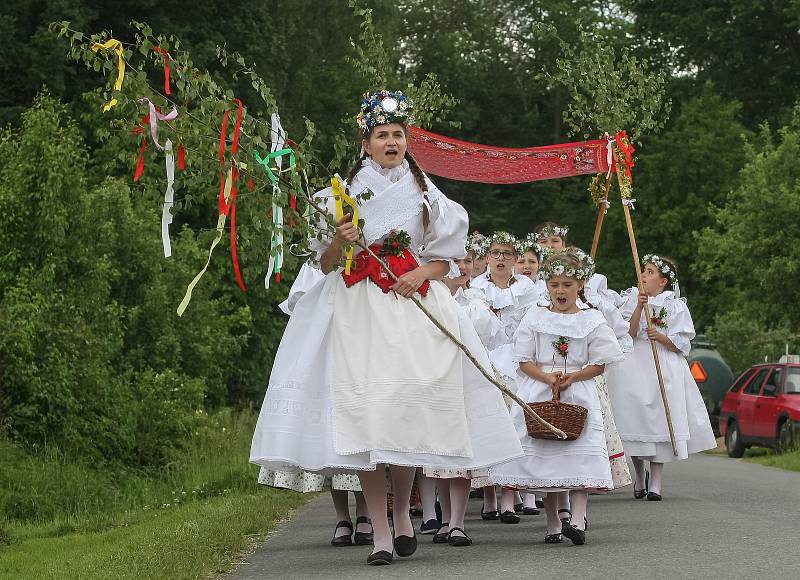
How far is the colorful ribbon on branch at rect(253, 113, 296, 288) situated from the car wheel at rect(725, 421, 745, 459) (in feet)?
58.2

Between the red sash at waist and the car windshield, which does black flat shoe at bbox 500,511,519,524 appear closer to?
the red sash at waist

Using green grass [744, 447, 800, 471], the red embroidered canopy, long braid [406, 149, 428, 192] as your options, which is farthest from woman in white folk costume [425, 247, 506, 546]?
green grass [744, 447, 800, 471]

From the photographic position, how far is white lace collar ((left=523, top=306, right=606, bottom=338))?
1048 centimetres

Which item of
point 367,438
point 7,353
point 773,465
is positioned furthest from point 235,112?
point 773,465

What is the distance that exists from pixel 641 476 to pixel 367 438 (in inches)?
257

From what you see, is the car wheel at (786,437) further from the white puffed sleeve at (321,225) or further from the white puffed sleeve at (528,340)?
the white puffed sleeve at (321,225)

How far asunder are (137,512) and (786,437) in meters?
11.9

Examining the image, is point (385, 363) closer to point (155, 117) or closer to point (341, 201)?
point (341, 201)

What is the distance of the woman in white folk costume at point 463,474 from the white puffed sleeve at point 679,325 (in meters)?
2.31

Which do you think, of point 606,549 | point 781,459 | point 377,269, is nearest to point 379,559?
point 606,549

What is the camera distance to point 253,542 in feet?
34.6

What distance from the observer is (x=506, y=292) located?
1365cm

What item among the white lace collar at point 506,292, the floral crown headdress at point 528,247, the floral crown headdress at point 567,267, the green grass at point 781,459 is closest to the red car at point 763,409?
the green grass at point 781,459

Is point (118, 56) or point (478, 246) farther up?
point (118, 56)
